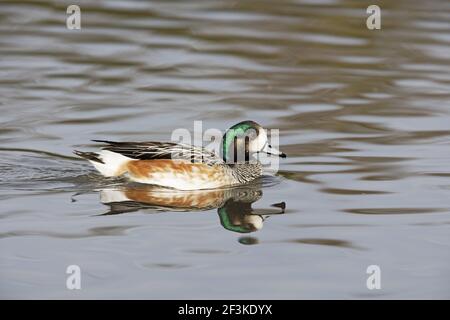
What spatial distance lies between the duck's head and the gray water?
0.31m

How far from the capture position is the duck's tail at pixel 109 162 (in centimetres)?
939

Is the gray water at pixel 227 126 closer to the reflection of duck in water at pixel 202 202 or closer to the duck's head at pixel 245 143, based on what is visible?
the reflection of duck in water at pixel 202 202

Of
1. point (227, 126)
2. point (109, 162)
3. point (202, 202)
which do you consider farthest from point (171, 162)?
point (227, 126)

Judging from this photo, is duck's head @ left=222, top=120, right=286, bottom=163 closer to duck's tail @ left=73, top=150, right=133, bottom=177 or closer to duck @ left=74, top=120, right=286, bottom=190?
duck @ left=74, top=120, right=286, bottom=190

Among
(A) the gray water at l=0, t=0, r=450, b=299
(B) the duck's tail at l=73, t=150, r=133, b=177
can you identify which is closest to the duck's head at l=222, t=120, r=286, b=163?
(A) the gray water at l=0, t=0, r=450, b=299

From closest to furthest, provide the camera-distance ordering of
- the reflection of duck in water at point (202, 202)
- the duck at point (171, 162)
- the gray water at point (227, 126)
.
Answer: the gray water at point (227, 126), the reflection of duck in water at point (202, 202), the duck at point (171, 162)

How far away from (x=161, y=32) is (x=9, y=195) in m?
6.36

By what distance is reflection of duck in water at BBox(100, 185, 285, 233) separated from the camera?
824cm

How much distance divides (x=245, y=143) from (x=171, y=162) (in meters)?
0.70

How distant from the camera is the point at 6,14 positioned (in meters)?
15.6

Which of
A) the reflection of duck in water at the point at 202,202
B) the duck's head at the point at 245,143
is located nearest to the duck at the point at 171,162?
the duck's head at the point at 245,143

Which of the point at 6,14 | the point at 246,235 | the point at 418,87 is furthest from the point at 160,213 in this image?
the point at 6,14

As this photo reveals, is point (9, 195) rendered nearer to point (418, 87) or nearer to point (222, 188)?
point (222, 188)

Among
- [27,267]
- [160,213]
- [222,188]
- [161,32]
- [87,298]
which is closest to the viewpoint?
[87,298]
